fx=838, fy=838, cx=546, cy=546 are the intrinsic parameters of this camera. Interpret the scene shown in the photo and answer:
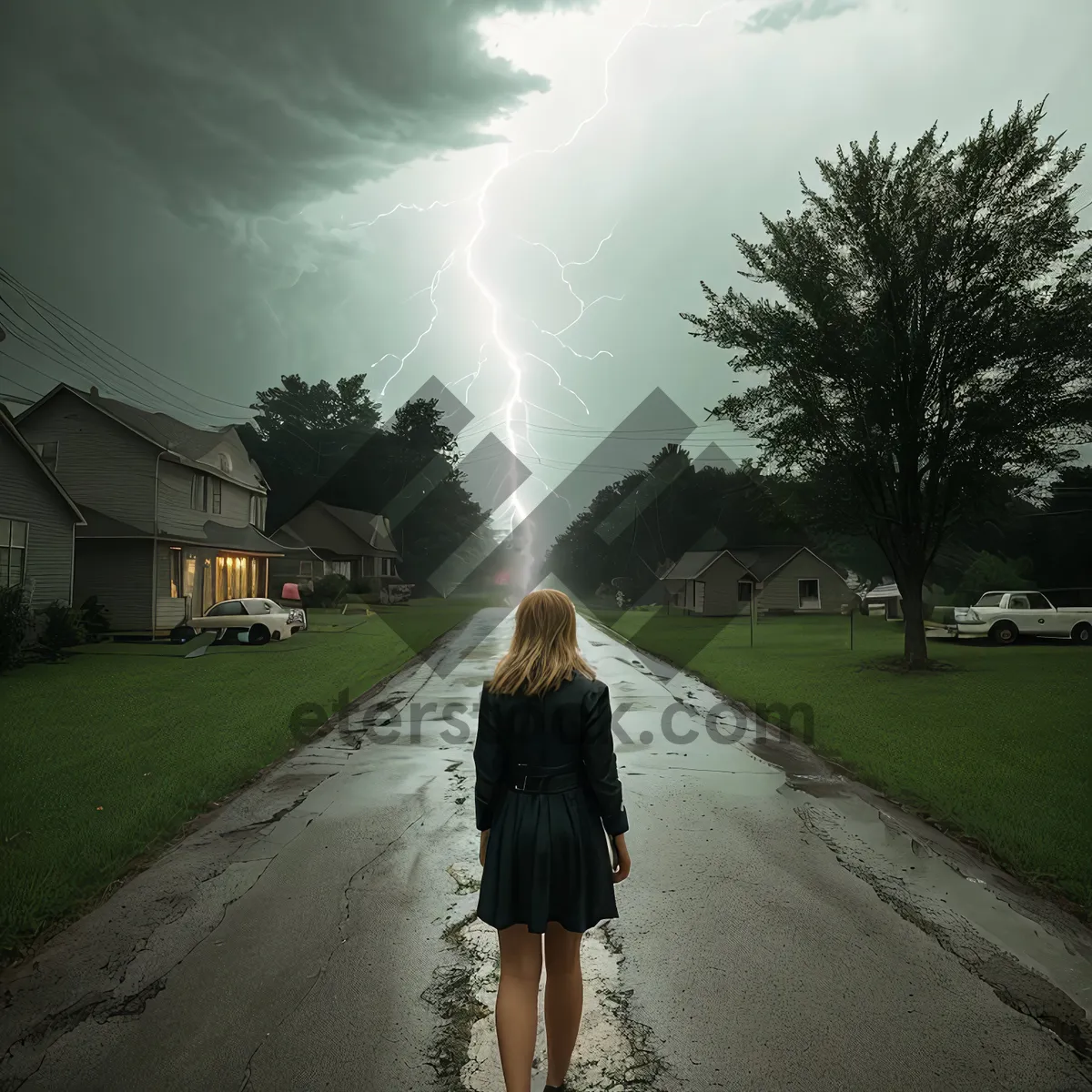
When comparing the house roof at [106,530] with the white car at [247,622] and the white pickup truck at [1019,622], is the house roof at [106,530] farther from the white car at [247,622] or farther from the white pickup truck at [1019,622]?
the white pickup truck at [1019,622]

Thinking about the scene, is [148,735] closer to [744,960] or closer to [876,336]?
[744,960]

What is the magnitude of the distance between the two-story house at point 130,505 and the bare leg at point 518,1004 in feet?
88.1

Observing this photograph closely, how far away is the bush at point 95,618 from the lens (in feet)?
85.8

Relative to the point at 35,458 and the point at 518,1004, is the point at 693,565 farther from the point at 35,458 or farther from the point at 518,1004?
the point at 518,1004

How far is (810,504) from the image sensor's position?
2114cm

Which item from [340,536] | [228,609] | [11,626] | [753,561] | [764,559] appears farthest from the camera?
[340,536]

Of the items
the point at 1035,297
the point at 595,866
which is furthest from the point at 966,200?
the point at 595,866

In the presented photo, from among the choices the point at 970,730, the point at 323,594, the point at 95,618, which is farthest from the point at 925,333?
the point at 323,594

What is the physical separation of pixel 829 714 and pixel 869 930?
8.40 meters

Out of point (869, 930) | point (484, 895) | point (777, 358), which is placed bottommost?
point (869, 930)

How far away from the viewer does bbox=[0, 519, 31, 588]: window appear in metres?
21.2

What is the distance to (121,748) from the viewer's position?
9750mm

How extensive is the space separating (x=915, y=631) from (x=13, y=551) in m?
22.4

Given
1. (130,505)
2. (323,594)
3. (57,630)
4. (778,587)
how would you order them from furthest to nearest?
(778,587), (323,594), (130,505), (57,630)
